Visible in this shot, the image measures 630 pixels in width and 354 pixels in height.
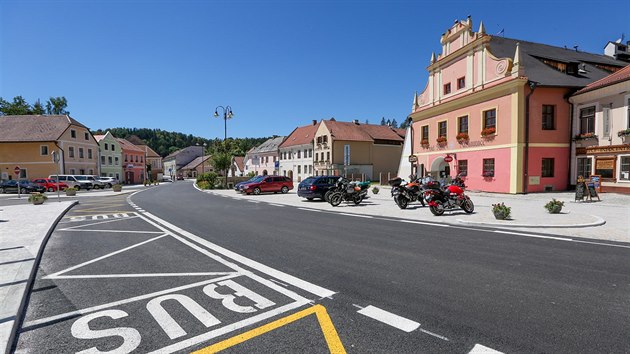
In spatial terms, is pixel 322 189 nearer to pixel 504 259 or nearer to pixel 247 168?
pixel 504 259

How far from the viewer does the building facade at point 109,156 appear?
2106 inches

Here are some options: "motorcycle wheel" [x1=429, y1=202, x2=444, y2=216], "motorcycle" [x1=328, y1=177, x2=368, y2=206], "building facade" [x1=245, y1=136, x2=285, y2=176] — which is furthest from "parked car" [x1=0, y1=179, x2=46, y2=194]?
"motorcycle wheel" [x1=429, y1=202, x2=444, y2=216]

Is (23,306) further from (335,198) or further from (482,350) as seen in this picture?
(335,198)

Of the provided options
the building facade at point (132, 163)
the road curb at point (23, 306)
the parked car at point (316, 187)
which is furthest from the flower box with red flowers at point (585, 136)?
the building facade at point (132, 163)

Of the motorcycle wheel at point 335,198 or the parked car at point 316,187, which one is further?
the parked car at point 316,187

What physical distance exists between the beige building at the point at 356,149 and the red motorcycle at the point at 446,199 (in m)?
34.7

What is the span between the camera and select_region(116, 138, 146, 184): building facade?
60487mm

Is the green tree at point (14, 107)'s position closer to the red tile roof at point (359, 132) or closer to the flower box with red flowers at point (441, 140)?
the red tile roof at point (359, 132)

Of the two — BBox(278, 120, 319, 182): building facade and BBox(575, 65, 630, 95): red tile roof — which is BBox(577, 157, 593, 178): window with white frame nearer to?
BBox(575, 65, 630, 95): red tile roof

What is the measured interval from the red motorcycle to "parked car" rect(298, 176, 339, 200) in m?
8.18

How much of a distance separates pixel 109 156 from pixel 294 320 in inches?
2532

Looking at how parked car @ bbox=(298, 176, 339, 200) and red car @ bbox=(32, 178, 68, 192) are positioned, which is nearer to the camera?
parked car @ bbox=(298, 176, 339, 200)

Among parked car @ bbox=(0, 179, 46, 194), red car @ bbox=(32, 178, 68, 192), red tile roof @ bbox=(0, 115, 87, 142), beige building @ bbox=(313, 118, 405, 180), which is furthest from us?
beige building @ bbox=(313, 118, 405, 180)

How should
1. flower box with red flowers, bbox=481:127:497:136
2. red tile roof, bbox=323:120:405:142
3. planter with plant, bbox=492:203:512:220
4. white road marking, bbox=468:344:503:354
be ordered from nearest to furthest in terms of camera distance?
white road marking, bbox=468:344:503:354 < planter with plant, bbox=492:203:512:220 < flower box with red flowers, bbox=481:127:497:136 < red tile roof, bbox=323:120:405:142
